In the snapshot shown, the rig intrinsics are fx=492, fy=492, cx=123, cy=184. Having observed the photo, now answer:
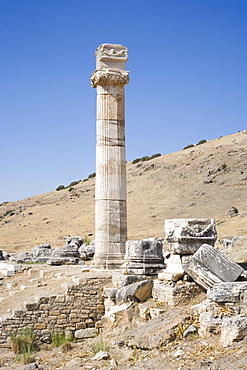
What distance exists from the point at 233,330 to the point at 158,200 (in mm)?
38592

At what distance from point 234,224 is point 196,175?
69.4 ft

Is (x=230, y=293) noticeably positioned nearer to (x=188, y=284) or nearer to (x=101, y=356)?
(x=188, y=284)

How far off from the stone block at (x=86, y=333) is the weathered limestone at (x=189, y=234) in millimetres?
2731

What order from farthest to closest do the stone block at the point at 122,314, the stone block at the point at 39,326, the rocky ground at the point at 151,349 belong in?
the stone block at the point at 39,326
the stone block at the point at 122,314
the rocky ground at the point at 151,349

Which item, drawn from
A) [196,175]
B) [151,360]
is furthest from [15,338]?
[196,175]

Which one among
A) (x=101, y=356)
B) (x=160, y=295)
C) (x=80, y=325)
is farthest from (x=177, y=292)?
(x=80, y=325)

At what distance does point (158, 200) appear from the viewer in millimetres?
45906

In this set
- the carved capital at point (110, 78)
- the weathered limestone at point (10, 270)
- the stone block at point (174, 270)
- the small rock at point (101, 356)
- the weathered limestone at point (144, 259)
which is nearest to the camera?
the small rock at point (101, 356)

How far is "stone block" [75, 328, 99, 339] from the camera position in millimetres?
11227

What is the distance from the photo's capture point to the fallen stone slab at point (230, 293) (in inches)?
329

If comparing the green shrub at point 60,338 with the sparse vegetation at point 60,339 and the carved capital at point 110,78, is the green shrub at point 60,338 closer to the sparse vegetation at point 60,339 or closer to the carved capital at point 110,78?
the sparse vegetation at point 60,339

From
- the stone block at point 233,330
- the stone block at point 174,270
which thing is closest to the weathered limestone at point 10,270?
the stone block at point 174,270

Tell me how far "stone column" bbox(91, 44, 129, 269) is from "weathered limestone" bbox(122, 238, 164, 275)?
2.46m

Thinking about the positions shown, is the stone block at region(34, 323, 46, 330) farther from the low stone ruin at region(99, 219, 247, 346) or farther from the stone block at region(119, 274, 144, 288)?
the stone block at region(119, 274, 144, 288)
